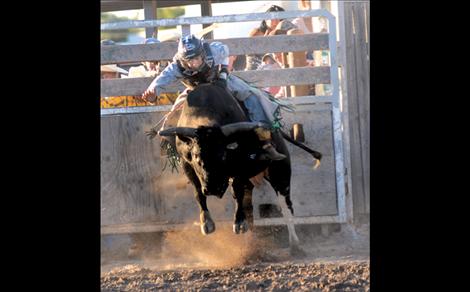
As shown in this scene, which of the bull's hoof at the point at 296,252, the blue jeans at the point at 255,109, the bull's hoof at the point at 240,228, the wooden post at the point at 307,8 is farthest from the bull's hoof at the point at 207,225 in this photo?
the wooden post at the point at 307,8

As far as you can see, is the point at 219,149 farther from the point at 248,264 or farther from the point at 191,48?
the point at 248,264

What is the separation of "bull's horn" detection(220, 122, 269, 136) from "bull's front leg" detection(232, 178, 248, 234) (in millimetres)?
534

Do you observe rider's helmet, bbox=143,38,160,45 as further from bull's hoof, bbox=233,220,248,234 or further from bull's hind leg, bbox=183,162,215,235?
bull's hoof, bbox=233,220,248,234

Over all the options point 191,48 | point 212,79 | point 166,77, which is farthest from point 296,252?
point 191,48

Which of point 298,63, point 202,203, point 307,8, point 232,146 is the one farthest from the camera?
point 307,8

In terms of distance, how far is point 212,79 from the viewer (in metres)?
8.23

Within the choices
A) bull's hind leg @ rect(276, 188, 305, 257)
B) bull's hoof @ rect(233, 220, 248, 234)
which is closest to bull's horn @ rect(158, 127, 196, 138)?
Result: bull's hoof @ rect(233, 220, 248, 234)

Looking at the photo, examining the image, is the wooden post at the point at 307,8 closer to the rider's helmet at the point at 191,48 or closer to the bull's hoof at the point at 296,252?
the bull's hoof at the point at 296,252

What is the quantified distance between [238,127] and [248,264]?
1.84 metres

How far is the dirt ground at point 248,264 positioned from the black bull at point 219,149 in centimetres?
57

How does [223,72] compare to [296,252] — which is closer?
[223,72]

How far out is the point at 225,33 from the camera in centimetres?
1248

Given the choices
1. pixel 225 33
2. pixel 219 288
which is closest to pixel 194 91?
pixel 219 288

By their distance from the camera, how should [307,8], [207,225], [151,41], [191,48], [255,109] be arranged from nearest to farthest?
1. [191,48]
2. [207,225]
3. [255,109]
4. [151,41]
5. [307,8]
